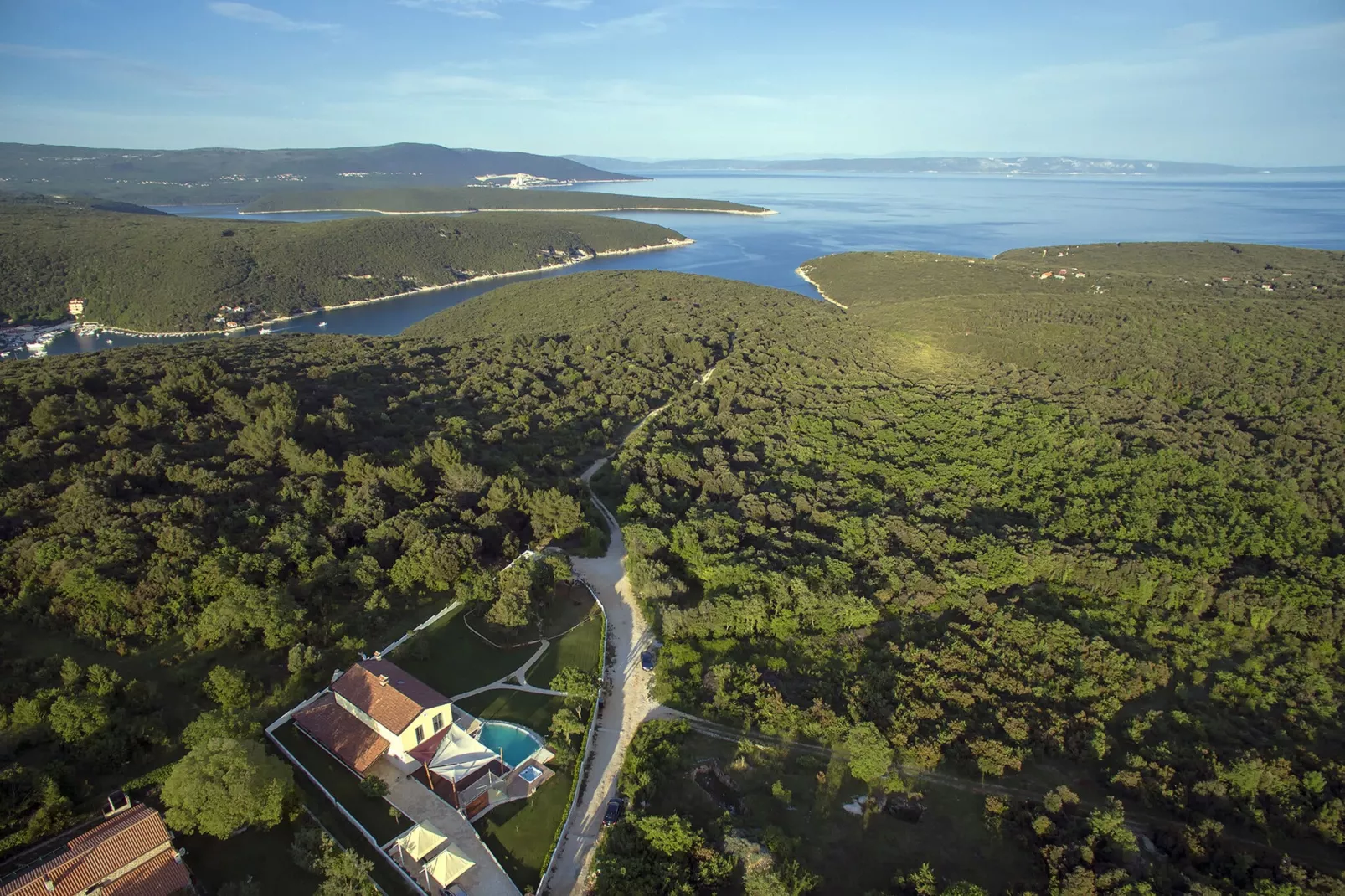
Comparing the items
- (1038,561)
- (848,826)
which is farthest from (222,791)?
(1038,561)

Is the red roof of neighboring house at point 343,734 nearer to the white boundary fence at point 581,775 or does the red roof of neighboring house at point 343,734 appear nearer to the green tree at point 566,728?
the green tree at point 566,728

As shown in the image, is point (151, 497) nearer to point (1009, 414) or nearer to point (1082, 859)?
point (1082, 859)

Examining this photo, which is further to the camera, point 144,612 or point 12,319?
point 12,319

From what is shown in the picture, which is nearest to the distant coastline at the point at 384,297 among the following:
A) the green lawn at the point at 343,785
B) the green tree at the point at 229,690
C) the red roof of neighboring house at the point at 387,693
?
the green tree at the point at 229,690

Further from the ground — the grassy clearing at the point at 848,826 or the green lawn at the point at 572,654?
the green lawn at the point at 572,654

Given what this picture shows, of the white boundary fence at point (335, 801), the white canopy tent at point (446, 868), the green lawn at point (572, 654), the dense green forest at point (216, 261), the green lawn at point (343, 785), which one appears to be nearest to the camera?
the white canopy tent at point (446, 868)

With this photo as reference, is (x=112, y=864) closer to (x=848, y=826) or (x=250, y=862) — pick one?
(x=250, y=862)

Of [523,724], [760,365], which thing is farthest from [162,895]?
[760,365]
